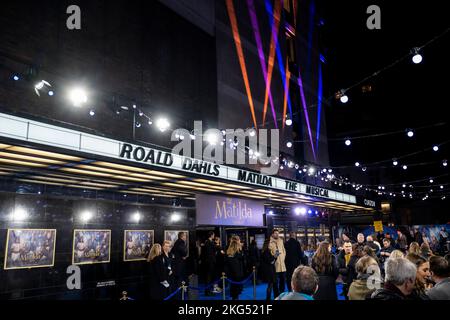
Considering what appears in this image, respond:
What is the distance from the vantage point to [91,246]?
1105 cm

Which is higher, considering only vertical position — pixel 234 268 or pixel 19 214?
pixel 19 214

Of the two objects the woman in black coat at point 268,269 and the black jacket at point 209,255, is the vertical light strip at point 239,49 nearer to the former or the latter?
the black jacket at point 209,255

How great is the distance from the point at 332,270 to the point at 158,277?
466 centimetres

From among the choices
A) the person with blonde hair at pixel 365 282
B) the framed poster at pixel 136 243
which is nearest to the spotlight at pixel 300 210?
the framed poster at pixel 136 243

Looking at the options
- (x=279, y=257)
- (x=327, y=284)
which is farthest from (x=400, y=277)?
(x=279, y=257)

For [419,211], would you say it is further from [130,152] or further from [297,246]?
[130,152]

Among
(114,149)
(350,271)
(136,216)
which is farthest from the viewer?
(136,216)

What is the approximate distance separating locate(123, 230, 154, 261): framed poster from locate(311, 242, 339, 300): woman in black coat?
748 cm

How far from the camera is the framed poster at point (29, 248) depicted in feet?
30.4

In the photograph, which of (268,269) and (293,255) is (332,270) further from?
(293,255)

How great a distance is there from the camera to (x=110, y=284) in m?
11.3

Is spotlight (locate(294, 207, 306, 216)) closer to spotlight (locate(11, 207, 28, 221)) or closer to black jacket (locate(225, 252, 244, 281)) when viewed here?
black jacket (locate(225, 252, 244, 281))

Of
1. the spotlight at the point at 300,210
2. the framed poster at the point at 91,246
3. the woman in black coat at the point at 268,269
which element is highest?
the spotlight at the point at 300,210
